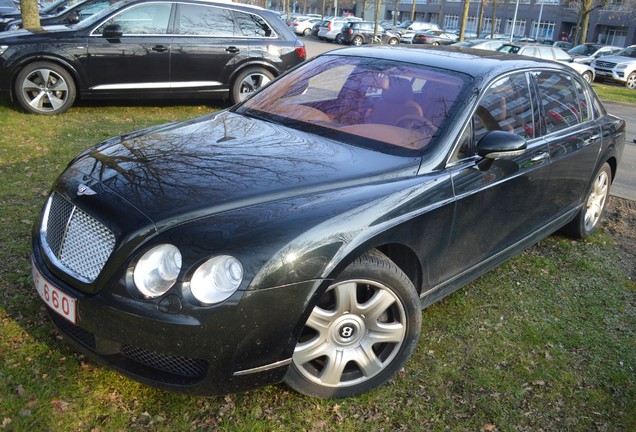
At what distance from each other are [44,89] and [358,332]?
686 centimetres

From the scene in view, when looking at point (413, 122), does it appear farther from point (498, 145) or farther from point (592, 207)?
point (592, 207)

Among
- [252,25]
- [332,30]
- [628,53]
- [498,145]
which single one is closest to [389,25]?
[332,30]

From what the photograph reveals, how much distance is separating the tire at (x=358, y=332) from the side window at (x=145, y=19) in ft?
22.5

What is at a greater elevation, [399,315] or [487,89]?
[487,89]

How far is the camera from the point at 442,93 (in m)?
3.43

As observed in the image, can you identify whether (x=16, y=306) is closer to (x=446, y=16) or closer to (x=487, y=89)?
(x=487, y=89)

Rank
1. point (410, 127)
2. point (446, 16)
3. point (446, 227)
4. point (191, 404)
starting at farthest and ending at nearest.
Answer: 1. point (446, 16)
2. point (410, 127)
3. point (446, 227)
4. point (191, 404)

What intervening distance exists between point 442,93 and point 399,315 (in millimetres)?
1418

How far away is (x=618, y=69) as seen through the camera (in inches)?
883

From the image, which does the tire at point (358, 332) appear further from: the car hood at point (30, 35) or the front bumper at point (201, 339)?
the car hood at point (30, 35)

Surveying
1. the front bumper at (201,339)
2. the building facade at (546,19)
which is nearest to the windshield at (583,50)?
the building facade at (546,19)

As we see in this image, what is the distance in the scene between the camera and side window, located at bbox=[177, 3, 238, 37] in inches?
340

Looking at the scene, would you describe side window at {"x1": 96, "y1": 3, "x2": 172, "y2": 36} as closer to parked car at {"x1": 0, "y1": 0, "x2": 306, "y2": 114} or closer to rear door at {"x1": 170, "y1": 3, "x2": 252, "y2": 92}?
parked car at {"x1": 0, "y1": 0, "x2": 306, "y2": 114}

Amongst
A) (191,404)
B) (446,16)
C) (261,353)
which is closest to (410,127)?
(261,353)
